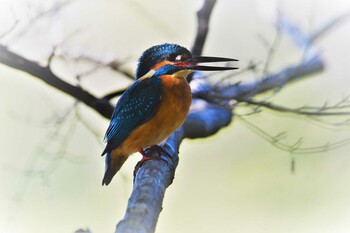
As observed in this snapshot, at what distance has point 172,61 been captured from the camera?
0.84 m

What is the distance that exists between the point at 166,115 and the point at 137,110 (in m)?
0.05

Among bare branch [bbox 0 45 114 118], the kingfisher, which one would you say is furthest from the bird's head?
bare branch [bbox 0 45 114 118]

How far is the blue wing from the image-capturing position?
2.79ft

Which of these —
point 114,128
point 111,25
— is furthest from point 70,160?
point 111,25

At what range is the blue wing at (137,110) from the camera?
0.85 meters

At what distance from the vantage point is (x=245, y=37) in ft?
3.24

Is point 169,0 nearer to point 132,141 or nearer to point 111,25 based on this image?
point 111,25

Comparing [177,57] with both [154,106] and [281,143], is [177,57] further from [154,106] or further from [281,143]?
[281,143]

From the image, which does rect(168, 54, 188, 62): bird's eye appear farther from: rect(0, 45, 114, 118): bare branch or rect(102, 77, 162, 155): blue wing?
rect(0, 45, 114, 118): bare branch

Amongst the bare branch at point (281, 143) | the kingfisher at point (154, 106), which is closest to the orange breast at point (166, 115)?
the kingfisher at point (154, 106)

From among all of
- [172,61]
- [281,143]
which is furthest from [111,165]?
[281,143]

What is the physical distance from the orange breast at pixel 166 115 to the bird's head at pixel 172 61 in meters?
0.01

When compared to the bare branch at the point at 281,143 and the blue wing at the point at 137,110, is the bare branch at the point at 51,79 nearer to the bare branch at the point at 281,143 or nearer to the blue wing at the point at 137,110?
the blue wing at the point at 137,110

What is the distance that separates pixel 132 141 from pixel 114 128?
0.04m
